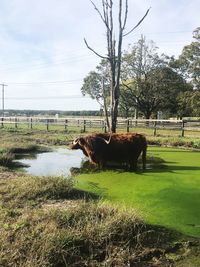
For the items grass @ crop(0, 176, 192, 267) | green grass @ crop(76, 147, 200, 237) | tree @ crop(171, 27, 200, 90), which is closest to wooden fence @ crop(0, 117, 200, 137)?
tree @ crop(171, 27, 200, 90)

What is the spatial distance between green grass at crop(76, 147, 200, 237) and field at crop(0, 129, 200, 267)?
2 centimetres

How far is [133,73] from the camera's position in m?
44.0

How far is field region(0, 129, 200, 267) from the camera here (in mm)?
5133

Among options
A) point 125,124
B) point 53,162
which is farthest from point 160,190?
point 125,124

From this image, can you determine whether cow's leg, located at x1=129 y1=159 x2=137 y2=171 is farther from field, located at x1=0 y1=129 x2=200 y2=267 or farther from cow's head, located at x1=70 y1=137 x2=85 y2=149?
field, located at x1=0 y1=129 x2=200 y2=267

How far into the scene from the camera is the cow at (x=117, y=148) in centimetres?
1216

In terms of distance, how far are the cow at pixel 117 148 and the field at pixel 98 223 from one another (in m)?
2.11

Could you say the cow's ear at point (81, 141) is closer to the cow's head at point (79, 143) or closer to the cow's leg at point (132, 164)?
the cow's head at point (79, 143)

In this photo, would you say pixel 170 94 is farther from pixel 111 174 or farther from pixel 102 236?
pixel 102 236

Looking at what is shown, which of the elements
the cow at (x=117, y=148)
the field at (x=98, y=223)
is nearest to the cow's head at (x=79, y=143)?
the cow at (x=117, y=148)

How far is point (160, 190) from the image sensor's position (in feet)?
30.1

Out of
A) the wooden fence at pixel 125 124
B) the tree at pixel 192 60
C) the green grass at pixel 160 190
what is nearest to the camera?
the green grass at pixel 160 190

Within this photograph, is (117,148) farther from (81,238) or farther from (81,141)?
(81,238)

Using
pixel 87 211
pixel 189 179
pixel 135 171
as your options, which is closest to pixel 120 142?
pixel 135 171
